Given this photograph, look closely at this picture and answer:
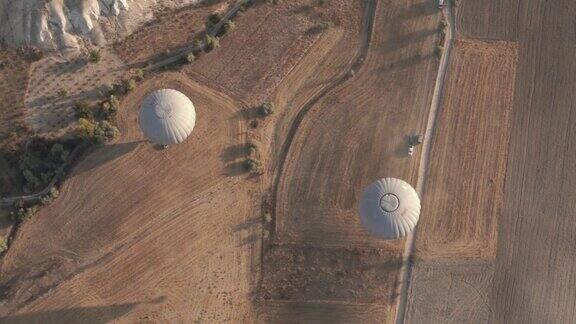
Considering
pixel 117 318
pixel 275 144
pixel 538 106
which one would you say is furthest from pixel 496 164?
pixel 117 318

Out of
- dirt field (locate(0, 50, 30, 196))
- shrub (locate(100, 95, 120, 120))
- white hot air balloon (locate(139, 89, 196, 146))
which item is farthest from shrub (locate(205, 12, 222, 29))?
dirt field (locate(0, 50, 30, 196))

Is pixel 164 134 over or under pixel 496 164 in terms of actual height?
under

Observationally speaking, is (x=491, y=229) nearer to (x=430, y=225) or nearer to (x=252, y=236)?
(x=430, y=225)

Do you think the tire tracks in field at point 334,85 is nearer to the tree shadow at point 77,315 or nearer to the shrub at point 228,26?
the shrub at point 228,26

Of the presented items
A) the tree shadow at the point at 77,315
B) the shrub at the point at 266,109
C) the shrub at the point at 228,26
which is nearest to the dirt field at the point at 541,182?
the shrub at the point at 266,109

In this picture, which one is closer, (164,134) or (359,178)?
(164,134)

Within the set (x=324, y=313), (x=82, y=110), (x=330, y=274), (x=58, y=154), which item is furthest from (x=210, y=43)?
(x=324, y=313)
